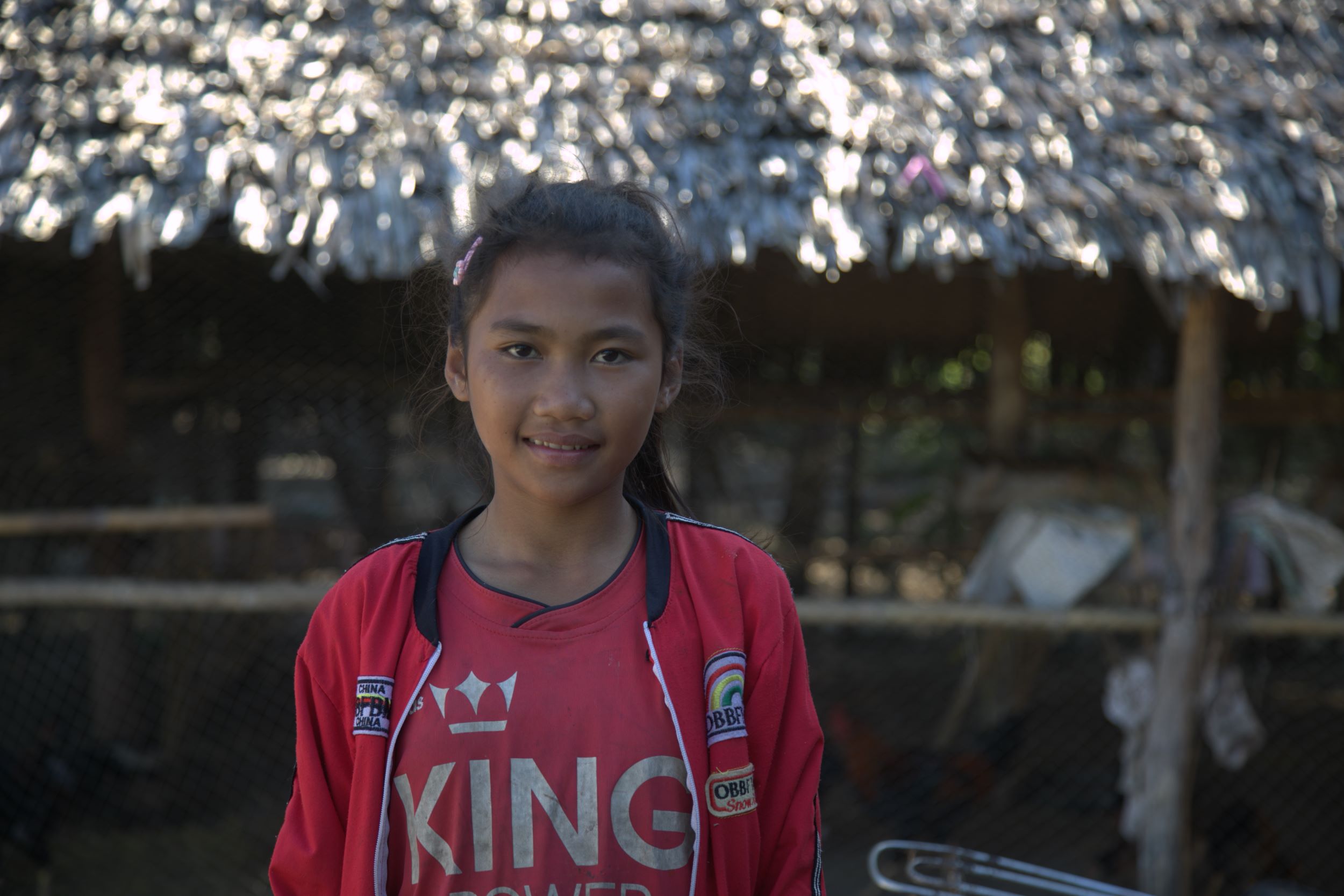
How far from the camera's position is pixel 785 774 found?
4.32 ft

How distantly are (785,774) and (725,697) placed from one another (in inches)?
5.8

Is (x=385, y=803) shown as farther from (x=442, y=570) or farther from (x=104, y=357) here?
(x=104, y=357)

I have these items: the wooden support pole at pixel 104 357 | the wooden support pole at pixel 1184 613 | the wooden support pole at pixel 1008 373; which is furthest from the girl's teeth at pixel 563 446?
the wooden support pole at pixel 104 357

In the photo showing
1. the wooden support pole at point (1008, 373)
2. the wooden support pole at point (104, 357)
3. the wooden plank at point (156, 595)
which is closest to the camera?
the wooden plank at point (156, 595)

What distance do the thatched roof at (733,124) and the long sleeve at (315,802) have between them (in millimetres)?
1845

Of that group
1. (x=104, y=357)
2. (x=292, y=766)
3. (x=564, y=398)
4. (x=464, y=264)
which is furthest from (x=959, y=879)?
(x=104, y=357)

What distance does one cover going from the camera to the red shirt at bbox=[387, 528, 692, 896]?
4.08 feet

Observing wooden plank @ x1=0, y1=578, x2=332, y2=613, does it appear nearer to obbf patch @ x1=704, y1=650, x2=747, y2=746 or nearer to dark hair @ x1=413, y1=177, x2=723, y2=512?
dark hair @ x1=413, y1=177, x2=723, y2=512

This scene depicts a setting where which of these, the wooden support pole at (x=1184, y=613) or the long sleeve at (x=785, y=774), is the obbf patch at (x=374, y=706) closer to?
the long sleeve at (x=785, y=774)

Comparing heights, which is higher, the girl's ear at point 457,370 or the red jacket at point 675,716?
the girl's ear at point 457,370

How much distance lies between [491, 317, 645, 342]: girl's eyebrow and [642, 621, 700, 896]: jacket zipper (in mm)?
403

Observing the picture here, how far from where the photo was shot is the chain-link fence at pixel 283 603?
3.99 meters

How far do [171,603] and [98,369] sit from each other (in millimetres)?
1790

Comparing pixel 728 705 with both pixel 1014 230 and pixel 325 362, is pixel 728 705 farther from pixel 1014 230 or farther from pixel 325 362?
pixel 325 362
